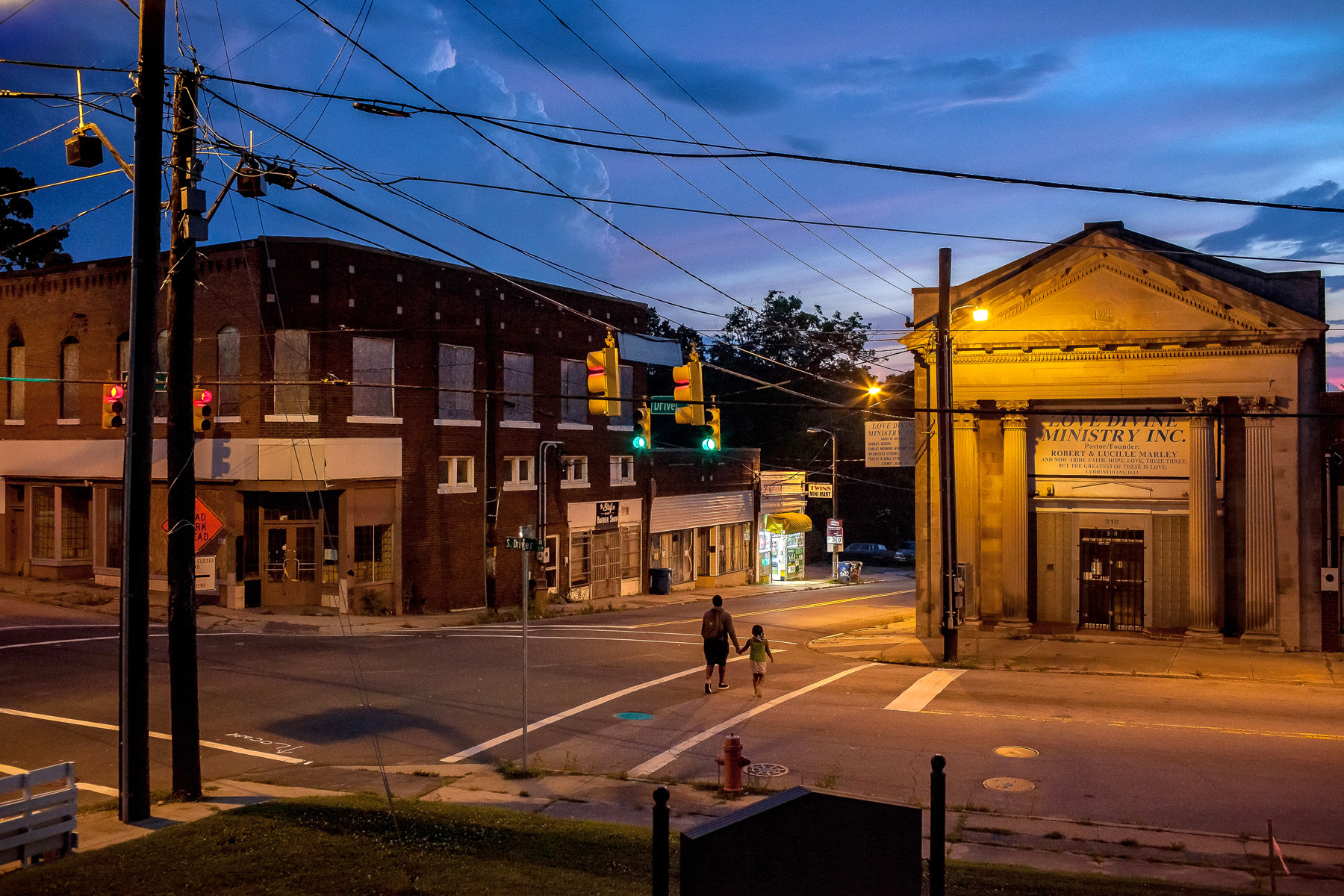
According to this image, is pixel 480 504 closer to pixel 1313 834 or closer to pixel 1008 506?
pixel 1008 506

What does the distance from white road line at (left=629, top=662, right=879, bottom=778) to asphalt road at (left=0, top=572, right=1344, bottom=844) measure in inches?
2.0

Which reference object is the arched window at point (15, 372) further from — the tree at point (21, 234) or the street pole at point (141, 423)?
the street pole at point (141, 423)

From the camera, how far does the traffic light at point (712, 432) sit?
22.1 metres

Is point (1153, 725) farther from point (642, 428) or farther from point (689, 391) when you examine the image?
point (642, 428)

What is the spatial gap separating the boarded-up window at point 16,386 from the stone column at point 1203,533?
35.1 metres

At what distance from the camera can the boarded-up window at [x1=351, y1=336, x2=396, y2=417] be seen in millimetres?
29328

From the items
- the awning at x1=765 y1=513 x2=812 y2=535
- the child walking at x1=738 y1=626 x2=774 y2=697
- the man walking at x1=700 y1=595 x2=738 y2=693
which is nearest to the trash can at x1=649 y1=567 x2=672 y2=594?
the awning at x1=765 y1=513 x2=812 y2=535

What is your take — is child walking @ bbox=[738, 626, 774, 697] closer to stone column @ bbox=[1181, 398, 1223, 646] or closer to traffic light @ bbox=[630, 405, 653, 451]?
traffic light @ bbox=[630, 405, 653, 451]

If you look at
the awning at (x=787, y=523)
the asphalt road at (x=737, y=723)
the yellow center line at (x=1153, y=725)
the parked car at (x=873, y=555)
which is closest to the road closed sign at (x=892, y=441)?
the asphalt road at (x=737, y=723)

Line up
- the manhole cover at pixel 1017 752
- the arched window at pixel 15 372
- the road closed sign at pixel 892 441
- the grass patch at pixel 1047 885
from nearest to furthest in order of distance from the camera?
the grass patch at pixel 1047 885 → the manhole cover at pixel 1017 752 → the road closed sign at pixel 892 441 → the arched window at pixel 15 372

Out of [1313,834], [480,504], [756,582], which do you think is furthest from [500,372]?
[1313,834]

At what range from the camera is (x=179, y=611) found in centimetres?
1077

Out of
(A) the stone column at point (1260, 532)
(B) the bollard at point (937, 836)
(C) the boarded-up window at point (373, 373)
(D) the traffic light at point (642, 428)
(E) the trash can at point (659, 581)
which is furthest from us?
(E) the trash can at point (659, 581)

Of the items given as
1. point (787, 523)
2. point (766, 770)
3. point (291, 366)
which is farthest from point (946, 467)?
point (787, 523)
